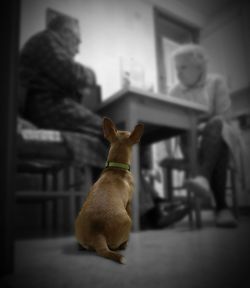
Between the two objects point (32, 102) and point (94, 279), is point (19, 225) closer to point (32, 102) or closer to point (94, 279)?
point (32, 102)

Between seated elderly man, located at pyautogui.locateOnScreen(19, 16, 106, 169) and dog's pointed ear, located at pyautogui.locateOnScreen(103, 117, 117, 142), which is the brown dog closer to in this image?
dog's pointed ear, located at pyautogui.locateOnScreen(103, 117, 117, 142)

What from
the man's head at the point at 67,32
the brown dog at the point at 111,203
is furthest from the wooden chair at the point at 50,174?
the brown dog at the point at 111,203

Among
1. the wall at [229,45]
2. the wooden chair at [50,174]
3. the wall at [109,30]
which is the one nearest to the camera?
the wooden chair at [50,174]

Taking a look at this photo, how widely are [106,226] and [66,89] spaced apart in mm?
976

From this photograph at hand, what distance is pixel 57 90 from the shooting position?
1.13 m

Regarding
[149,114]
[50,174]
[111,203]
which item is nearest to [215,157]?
[149,114]

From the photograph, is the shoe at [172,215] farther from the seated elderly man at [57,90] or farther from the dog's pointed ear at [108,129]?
the dog's pointed ear at [108,129]

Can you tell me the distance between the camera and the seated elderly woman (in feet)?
4.38

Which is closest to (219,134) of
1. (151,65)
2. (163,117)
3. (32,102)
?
(163,117)

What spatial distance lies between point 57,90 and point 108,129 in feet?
3.24

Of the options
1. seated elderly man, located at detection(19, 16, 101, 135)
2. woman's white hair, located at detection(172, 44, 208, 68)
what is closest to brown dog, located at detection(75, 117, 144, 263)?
seated elderly man, located at detection(19, 16, 101, 135)

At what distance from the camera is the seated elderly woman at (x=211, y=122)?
4.38ft

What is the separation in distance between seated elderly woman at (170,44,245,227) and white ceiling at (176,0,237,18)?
6.30 ft

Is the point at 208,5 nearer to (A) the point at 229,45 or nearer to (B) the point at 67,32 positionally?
(A) the point at 229,45
